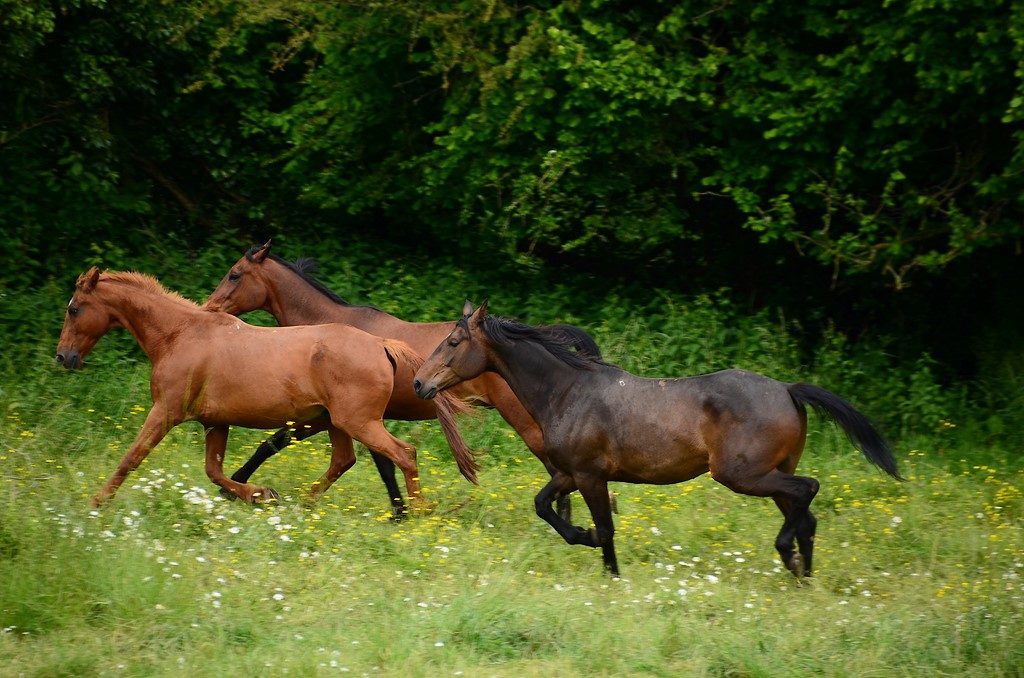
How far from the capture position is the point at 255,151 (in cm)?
1542

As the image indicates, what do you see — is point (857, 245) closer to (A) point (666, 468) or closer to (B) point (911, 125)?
(B) point (911, 125)

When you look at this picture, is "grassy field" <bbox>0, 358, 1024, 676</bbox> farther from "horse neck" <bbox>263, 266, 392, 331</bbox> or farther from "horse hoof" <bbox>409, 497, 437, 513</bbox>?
"horse neck" <bbox>263, 266, 392, 331</bbox>

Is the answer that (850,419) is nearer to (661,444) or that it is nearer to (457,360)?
(661,444)

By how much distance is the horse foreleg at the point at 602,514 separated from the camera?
25.6 feet

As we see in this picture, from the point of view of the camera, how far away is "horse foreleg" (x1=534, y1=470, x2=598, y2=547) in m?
7.93

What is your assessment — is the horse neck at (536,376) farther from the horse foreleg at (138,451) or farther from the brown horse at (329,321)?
the horse foreleg at (138,451)

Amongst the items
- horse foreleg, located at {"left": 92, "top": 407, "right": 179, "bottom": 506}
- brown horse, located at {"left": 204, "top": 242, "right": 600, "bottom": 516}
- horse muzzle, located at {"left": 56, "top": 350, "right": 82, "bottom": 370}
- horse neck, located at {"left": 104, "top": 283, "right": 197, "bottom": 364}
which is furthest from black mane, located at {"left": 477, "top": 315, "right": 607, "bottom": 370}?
horse muzzle, located at {"left": 56, "top": 350, "right": 82, "bottom": 370}

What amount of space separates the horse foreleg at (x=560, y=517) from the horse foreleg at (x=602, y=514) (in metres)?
0.09

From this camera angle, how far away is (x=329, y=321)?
998cm

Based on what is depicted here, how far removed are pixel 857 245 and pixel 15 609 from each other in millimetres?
8821

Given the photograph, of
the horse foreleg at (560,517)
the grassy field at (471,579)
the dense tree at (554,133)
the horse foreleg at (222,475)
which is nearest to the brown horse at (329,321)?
the horse foreleg at (222,475)

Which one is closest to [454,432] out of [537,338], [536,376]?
[536,376]

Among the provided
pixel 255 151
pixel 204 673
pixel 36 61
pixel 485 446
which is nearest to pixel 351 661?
pixel 204 673

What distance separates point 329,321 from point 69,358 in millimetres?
2100
